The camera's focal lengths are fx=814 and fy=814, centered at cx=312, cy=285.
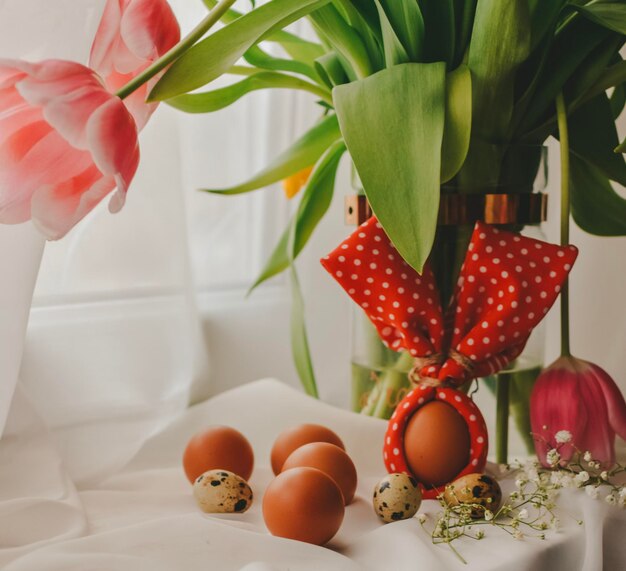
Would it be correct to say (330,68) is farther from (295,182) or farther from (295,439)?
(295,439)

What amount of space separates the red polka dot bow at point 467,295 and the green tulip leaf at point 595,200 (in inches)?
6.6

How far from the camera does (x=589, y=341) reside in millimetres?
1086

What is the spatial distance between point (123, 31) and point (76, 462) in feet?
1.39

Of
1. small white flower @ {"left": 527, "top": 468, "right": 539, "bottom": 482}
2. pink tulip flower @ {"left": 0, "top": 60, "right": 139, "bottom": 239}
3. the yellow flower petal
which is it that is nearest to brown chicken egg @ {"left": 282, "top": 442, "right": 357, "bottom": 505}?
small white flower @ {"left": 527, "top": 468, "right": 539, "bottom": 482}

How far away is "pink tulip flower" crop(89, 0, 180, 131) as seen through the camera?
52 centimetres

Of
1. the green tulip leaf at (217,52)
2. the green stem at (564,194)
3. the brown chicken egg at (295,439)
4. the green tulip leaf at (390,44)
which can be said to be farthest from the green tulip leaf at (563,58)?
the brown chicken egg at (295,439)

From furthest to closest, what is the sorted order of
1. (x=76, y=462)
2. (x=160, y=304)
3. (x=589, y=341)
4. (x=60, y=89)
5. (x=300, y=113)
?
(x=300, y=113) → (x=589, y=341) → (x=160, y=304) → (x=76, y=462) → (x=60, y=89)

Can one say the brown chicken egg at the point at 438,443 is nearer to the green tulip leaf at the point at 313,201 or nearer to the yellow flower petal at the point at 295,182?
the green tulip leaf at the point at 313,201

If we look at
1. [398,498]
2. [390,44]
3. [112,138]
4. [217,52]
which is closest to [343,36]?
[390,44]

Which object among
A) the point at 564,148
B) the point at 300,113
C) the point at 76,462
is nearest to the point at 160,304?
the point at 76,462

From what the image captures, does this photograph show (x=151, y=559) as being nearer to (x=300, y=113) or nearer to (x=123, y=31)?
(x=123, y=31)

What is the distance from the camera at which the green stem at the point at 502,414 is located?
735mm

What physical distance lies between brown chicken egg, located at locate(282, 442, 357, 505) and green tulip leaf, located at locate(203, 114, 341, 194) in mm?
290

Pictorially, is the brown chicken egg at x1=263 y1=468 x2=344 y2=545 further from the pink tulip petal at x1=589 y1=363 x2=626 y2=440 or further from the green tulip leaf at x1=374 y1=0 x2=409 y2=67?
the green tulip leaf at x1=374 y1=0 x2=409 y2=67
